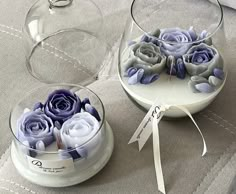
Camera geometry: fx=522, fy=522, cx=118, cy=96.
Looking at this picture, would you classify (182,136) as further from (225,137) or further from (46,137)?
(46,137)

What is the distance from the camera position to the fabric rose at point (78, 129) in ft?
2.24

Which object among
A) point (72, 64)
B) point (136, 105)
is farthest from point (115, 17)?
point (136, 105)

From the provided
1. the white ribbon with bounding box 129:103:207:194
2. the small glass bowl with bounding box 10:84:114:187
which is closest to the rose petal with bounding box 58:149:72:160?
the small glass bowl with bounding box 10:84:114:187

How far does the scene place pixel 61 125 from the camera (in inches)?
27.9

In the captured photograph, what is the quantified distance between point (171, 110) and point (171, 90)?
0.03 m

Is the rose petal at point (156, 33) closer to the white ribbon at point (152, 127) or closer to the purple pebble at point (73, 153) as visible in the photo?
the white ribbon at point (152, 127)

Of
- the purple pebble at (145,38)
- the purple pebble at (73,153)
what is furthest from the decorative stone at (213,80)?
the purple pebble at (73,153)

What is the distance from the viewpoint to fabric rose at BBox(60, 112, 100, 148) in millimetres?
684

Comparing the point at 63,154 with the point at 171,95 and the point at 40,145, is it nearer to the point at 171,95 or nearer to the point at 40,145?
the point at 40,145

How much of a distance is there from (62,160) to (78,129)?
0.05 m

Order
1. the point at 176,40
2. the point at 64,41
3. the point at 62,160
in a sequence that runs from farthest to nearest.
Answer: the point at 64,41 → the point at 176,40 → the point at 62,160

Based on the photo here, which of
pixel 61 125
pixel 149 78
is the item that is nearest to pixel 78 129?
pixel 61 125

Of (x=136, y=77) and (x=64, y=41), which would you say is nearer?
(x=136, y=77)

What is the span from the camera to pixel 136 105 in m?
0.79
